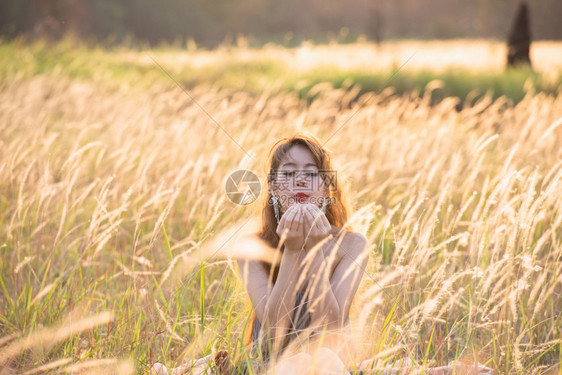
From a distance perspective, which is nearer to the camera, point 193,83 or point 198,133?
point 198,133

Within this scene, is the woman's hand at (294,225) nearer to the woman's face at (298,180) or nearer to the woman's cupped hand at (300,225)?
the woman's cupped hand at (300,225)

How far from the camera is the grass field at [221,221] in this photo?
2.22 meters

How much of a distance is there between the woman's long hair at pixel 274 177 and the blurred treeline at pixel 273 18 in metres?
24.0

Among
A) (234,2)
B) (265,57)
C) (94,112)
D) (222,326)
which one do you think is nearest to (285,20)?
(234,2)

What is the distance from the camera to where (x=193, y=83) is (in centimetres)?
1170

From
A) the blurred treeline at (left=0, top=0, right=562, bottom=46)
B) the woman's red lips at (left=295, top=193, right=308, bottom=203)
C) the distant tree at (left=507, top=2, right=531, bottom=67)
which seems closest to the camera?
the woman's red lips at (left=295, top=193, right=308, bottom=203)

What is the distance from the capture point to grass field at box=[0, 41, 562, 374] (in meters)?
2.22

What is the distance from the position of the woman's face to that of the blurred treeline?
24.1 meters

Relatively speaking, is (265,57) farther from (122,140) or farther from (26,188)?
(26,188)

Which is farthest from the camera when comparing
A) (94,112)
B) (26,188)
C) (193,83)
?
(193,83)

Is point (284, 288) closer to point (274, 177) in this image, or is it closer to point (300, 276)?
point (300, 276)

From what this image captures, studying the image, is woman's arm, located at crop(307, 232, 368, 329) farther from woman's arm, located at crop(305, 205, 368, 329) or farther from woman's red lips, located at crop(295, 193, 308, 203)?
woman's red lips, located at crop(295, 193, 308, 203)

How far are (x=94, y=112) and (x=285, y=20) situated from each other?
42811 mm

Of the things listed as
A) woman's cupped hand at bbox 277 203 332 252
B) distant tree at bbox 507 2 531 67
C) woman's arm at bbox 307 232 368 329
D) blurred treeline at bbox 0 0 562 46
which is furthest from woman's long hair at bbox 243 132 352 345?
blurred treeline at bbox 0 0 562 46
